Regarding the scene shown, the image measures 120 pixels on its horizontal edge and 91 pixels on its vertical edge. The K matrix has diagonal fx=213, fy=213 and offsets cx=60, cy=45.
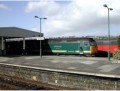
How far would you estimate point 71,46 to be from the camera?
36031mm

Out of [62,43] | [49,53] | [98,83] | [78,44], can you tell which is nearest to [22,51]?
[49,53]

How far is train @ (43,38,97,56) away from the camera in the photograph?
111ft

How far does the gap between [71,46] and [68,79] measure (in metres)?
18.8

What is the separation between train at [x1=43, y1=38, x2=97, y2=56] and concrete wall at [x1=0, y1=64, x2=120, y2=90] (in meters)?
14.5

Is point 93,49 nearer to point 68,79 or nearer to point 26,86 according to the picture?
point 68,79

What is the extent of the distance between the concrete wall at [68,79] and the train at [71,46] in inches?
569

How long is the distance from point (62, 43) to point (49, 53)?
14.6ft

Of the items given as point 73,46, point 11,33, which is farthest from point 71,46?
point 11,33

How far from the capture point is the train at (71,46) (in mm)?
33919

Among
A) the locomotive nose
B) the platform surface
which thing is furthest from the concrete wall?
the locomotive nose

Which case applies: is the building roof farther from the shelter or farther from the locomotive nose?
the locomotive nose

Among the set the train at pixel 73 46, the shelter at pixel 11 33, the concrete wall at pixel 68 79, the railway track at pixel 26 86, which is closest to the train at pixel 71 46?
the train at pixel 73 46

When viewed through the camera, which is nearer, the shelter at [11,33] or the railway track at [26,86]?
the railway track at [26,86]

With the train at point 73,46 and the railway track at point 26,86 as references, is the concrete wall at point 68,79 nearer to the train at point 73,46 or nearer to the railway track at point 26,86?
the railway track at point 26,86
